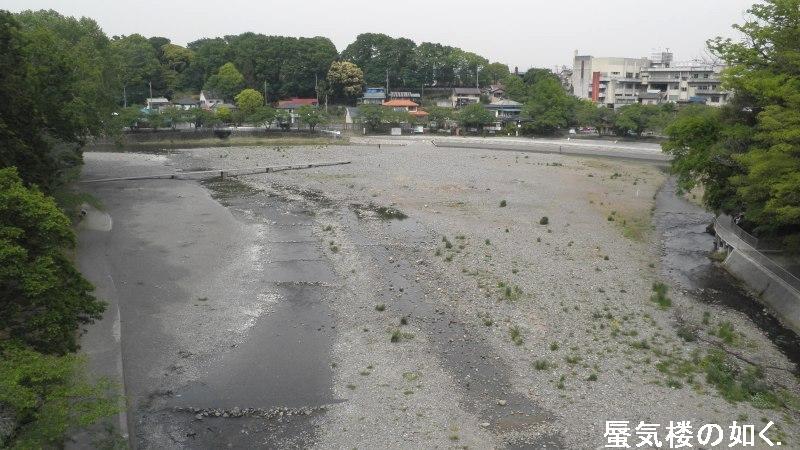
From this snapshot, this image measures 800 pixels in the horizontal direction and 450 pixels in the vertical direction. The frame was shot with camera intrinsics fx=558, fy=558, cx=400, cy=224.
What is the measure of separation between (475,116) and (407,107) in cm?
1196

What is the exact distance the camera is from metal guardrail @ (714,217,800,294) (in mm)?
18641

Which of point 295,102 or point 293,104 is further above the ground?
point 295,102

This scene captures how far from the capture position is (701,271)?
22297 mm

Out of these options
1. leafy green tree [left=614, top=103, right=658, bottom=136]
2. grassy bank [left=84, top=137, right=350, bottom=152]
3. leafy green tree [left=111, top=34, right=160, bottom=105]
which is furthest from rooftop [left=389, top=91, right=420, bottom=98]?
leafy green tree [left=614, top=103, right=658, bottom=136]

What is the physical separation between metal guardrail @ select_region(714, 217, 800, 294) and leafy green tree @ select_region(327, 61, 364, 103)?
220 feet

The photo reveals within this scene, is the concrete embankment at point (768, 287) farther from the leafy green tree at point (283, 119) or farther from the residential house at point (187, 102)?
the residential house at point (187, 102)

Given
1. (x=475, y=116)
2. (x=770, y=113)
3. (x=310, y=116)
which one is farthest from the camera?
(x=475, y=116)

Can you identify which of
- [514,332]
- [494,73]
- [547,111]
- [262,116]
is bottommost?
[514,332]

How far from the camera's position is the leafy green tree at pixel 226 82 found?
267 feet

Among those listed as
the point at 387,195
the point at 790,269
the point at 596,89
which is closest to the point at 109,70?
the point at 387,195

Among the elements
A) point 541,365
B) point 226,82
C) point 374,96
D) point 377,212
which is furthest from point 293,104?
point 541,365

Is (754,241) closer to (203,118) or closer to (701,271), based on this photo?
(701,271)

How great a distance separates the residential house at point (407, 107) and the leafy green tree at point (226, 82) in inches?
876

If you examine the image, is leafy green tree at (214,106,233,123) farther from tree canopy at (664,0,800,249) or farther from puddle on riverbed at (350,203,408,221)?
tree canopy at (664,0,800,249)
